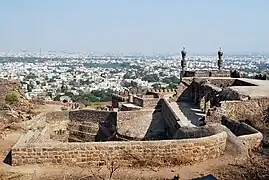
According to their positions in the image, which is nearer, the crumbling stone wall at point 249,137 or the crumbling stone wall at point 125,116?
the crumbling stone wall at point 249,137

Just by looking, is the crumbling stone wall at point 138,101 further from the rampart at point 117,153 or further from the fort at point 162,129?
the rampart at point 117,153

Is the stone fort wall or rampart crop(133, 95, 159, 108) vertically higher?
the stone fort wall

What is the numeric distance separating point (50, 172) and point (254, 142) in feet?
18.8

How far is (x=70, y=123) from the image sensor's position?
20703 mm

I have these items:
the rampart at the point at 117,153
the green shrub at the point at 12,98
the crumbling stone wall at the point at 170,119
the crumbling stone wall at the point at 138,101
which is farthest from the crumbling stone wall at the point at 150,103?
the rampart at the point at 117,153

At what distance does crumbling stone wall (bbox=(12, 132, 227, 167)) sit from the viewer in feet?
33.0

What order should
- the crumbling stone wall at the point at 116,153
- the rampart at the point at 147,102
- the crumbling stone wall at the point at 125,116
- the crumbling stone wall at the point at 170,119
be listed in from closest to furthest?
1. the crumbling stone wall at the point at 116,153
2. the crumbling stone wall at the point at 170,119
3. the crumbling stone wall at the point at 125,116
4. the rampart at the point at 147,102

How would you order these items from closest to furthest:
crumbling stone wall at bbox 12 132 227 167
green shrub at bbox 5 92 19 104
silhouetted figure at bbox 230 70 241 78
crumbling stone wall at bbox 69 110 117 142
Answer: crumbling stone wall at bbox 12 132 227 167 → crumbling stone wall at bbox 69 110 117 142 → green shrub at bbox 5 92 19 104 → silhouetted figure at bbox 230 70 241 78

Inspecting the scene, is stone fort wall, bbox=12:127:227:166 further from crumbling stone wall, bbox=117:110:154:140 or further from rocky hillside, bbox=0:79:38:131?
crumbling stone wall, bbox=117:110:154:140

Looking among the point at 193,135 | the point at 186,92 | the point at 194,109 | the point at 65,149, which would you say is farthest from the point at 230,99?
→ the point at 65,149

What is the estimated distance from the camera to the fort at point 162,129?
10.1 m

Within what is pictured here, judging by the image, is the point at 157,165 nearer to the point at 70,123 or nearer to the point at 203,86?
the point at 70,123

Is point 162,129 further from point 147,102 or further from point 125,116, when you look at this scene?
point 147,102

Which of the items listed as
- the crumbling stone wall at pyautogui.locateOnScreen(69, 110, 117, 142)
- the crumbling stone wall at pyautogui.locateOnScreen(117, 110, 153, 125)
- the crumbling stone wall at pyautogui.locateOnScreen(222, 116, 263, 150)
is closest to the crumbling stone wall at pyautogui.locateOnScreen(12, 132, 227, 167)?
the crumbling stone wall at pyautogui.locateOnScreen(222, 116, 263, 150)
